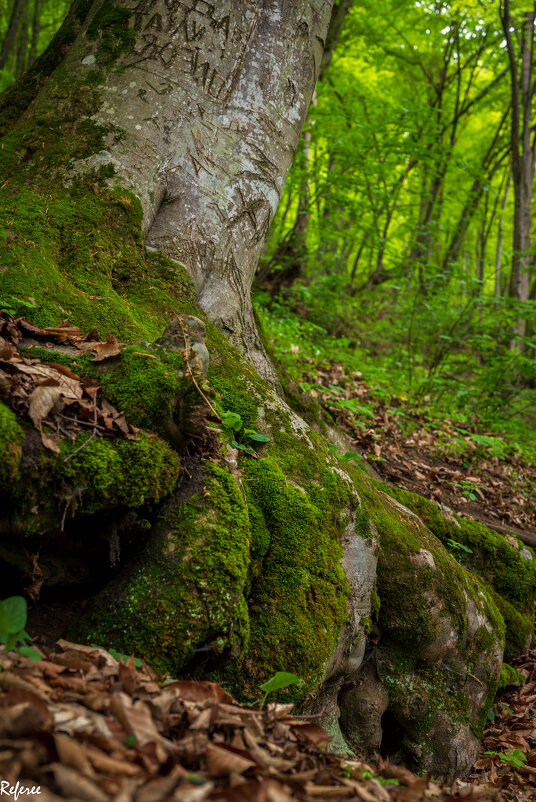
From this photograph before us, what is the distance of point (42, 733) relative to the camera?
1.22 m

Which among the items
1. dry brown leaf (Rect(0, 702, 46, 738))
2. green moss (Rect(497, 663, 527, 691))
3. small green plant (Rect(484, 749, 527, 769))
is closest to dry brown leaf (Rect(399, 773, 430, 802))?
dry brown leaf (Rect(0, 702, 46, 738))

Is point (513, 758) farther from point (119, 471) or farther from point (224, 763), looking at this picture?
point (119, 471)

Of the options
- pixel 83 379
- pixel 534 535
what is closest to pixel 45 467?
pixel 83 379

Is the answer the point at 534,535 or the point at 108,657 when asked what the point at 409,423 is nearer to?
the point at 534,535

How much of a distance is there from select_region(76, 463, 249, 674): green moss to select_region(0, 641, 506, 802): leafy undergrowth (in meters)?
0.14

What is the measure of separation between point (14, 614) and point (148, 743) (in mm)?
530

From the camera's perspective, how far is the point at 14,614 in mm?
1495

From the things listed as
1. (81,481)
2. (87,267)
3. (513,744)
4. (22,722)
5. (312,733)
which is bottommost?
(513,744)

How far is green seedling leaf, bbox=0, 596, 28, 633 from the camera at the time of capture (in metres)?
1.46

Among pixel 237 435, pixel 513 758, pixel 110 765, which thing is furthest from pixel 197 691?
pixel 513 758

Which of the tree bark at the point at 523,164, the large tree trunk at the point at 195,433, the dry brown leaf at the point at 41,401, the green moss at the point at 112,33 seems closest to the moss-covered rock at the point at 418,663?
the large tree trunk at the point at 195,433

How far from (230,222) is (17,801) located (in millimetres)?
3385

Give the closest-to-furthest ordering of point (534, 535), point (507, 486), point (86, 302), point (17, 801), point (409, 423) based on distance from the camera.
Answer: point (17, 801) < point (86, 302) < point (534, 535) < point (507, 486) < point (409, 423)

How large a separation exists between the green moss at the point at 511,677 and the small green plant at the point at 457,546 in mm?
931
